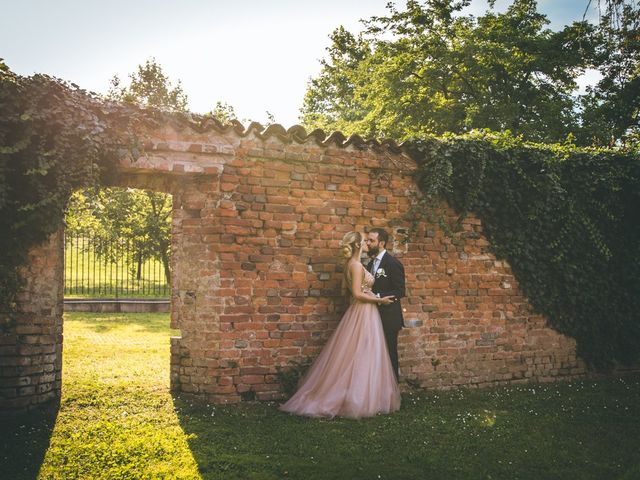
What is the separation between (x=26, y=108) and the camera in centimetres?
468

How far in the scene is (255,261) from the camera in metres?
5.68

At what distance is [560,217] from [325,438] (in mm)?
4992

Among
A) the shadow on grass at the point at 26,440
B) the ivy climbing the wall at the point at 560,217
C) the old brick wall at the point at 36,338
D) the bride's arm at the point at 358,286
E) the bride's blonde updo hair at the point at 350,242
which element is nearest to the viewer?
the shadow on grass at the point at 26,440

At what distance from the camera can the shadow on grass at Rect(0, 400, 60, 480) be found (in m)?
3.70

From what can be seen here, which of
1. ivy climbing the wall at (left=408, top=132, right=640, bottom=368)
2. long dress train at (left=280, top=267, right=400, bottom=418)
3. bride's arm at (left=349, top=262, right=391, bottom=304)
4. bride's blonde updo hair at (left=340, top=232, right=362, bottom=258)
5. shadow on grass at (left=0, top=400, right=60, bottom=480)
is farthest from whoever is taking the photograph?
ivy climbing the wall at (left=408, top=132, right=640, bottom=368)

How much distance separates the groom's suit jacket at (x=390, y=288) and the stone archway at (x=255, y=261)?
54 cm

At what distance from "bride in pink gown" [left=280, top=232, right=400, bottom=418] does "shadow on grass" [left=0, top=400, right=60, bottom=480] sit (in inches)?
91.3

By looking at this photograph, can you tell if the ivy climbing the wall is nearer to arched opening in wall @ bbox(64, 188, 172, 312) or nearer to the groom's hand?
the groom's hand

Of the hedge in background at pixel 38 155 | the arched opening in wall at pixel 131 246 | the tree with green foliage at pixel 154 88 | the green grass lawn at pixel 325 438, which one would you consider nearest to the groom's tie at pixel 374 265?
the green grass lawn at pixel 325 438

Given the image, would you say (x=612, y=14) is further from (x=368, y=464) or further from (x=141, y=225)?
(x=141, y=225)

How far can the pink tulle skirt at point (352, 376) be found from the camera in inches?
204

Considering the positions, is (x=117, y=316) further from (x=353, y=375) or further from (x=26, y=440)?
(x=353, y=375)

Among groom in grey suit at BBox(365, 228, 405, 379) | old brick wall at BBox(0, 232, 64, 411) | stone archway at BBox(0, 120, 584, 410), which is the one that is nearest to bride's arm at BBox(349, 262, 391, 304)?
groom in grey suit at BBox(365, 228, 405, 379)

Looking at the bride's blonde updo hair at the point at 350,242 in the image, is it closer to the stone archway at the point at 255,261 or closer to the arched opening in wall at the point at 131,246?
the stone archway at the point at 255,261
